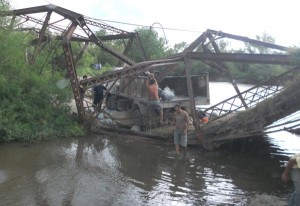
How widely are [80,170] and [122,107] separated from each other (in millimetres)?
7162

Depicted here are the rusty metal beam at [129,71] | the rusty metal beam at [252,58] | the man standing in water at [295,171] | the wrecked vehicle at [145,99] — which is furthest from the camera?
the wrecked vehicle at [145,99]

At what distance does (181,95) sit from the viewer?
16312 mm

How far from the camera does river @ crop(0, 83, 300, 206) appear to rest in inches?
296

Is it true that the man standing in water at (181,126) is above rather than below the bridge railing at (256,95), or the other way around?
below

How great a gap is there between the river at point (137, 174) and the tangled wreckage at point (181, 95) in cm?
87

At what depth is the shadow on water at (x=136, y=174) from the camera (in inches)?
296

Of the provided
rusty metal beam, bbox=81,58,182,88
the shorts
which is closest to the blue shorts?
the shorts

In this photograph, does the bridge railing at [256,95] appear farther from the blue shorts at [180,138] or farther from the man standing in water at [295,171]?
the man standing in water at [295,171]

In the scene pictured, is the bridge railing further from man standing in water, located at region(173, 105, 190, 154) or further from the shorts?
the shorts

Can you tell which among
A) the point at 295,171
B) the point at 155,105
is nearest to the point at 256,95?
the point at 155,105

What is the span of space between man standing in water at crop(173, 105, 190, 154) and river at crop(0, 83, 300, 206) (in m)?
0.45

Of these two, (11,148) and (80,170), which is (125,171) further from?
(11,148)

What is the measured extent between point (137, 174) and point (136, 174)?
27 millimetres

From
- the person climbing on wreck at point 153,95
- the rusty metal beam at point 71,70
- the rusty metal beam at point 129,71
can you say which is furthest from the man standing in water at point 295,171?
the rusty metal beam at point 71,70
